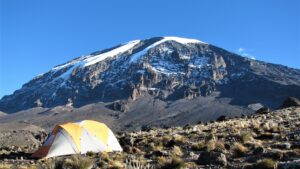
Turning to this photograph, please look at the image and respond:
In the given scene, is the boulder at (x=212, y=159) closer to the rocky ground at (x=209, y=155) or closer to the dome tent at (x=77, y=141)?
the rocky ground at (x=209, y=155)

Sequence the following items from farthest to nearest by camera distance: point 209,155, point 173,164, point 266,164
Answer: point 209,155 → point 173,164 → point 266,164

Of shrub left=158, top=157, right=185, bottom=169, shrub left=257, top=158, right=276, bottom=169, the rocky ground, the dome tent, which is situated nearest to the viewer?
shrub left=257, top=158, right=276, bottom=169

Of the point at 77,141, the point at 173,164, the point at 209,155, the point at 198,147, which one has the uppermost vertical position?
the point at 77,141

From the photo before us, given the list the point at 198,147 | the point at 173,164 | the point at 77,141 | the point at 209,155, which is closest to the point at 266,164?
the point at 209,155

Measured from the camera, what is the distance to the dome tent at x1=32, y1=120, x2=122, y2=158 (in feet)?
79.1

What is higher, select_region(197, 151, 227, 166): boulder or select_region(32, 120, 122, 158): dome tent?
select_region(32, 120, 122, 158): dome tent

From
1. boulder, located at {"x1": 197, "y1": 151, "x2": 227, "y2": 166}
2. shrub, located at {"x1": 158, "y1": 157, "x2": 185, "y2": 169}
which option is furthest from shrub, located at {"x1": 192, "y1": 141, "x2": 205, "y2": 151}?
shrub, located at {"x1": 158, "y1": 157, "x2": 185, "y2": 169}

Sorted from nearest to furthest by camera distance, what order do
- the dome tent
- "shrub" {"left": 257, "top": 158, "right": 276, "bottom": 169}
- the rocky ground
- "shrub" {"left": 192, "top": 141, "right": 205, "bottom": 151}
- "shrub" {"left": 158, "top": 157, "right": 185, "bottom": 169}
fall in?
"shrub" {"left": 257, "top": 158, "right": 276, "bottom": 169} < "shrub" {"left": 158, "top": 157, "right": 185, "bottom": 169} < the rocky ground < "shrub" {"left": 192, "top": 141, "right": 205, "bottom": 151} < the dome tent

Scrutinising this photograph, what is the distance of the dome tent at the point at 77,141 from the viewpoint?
24109 mm

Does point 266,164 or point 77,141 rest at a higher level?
point 77,141

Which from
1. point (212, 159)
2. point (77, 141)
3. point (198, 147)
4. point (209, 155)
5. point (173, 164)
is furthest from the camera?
point (77, 141)

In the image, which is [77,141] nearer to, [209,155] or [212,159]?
[209,155]

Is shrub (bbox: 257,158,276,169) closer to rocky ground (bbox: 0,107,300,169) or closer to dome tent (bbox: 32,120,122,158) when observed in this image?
rocky ground (bbox: 0,107,300,169)

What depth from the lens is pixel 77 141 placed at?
24.7m
